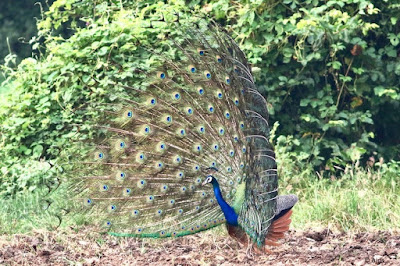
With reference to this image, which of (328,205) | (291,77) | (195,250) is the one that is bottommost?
(291,77)

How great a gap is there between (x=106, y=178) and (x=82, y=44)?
3074 mm

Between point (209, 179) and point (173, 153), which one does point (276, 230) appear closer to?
point (209, 179)

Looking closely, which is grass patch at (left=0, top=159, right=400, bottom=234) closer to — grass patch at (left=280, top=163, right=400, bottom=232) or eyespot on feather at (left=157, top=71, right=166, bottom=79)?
grass patch at (left=280, top=163, right=400, bottom=232)

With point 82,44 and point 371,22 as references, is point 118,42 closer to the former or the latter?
point 82,44

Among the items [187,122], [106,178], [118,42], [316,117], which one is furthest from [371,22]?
[106,178]

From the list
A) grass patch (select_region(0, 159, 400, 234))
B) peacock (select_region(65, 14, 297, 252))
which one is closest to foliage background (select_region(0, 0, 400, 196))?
grass patch (select_region(0, 159, 400, 234))

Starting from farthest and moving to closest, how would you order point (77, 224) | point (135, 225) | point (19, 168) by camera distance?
point (19, 168) < point (77, 224) < point (135, 225)

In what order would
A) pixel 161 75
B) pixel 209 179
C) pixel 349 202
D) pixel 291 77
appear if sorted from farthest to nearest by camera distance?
pixel 291 77 → pixel 349 202 → pixel 161 75 → pixel 209 179

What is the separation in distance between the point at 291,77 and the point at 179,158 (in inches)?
130

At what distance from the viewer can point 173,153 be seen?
16.0 feet

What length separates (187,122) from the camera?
191 inches

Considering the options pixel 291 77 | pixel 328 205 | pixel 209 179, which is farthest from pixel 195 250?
pixel 291 77

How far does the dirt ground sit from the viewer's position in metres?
4.82

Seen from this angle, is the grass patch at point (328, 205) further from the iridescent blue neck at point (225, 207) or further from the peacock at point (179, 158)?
the iridescent blue neck at point (225, 207)
